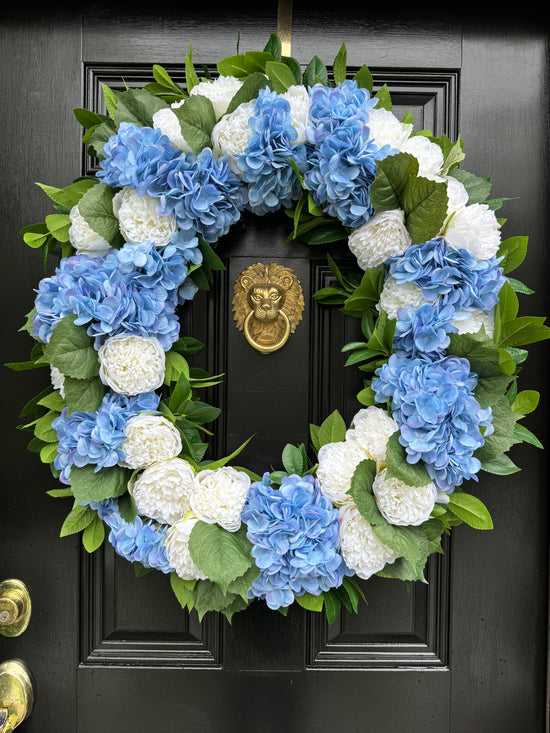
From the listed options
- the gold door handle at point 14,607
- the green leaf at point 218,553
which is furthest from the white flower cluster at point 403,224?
the gold door handle at point 14,607

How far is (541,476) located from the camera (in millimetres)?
871

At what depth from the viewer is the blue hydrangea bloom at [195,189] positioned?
2.24ft

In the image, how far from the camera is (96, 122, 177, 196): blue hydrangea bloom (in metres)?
0.67

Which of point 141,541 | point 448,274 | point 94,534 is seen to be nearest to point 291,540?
point 141,541

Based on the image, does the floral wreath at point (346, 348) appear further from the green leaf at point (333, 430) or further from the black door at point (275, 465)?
the black door at point (275, 465)

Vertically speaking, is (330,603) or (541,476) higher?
(541,476)

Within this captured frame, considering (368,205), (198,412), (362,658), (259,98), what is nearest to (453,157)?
(368,205)

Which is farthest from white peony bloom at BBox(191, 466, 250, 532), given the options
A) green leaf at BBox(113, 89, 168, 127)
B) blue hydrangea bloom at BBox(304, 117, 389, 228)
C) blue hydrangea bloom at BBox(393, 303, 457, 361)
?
green leaf at BBox(113, 89, 168, 127)

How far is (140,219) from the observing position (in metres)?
0.70

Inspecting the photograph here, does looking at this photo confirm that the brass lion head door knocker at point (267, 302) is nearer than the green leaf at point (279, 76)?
No

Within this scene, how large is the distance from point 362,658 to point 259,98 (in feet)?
3.03

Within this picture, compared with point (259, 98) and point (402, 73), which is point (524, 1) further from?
point (259, 98)

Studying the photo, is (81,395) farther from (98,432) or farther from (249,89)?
(249,89)

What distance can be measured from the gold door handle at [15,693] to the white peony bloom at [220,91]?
98cm
